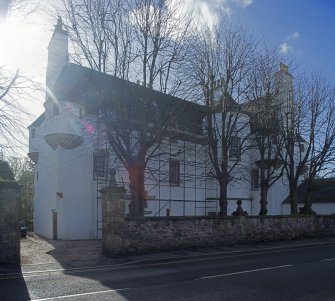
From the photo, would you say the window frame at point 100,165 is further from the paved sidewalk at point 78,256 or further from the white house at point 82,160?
the paved sidewalk at point 78,256

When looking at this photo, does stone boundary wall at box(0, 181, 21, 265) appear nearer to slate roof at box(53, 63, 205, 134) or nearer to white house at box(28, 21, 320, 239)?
slate roof at box(53, 63, 205, 134)

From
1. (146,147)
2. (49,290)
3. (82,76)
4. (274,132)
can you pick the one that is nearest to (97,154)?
(82,76)

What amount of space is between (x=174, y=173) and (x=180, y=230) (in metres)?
11.8

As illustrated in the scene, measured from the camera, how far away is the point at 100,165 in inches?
1137

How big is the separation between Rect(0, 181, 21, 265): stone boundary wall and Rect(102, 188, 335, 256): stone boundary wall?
4.03 meters

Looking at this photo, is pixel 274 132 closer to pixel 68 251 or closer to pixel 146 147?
pixel 146 147

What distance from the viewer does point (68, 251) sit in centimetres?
2012

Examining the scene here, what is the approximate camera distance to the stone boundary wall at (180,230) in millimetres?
18031

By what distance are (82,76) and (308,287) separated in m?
19.2

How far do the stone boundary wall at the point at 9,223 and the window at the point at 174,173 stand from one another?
1778cm

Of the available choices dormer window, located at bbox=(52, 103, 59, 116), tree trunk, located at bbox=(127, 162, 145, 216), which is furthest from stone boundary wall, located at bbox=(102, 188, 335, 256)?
dormer window, located at bbox=(52, 103, 59, 116)

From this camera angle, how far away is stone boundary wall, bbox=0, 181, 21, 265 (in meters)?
14.6

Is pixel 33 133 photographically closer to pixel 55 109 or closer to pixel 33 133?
pixel 33 133

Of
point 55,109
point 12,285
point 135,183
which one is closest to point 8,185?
point 12,285
